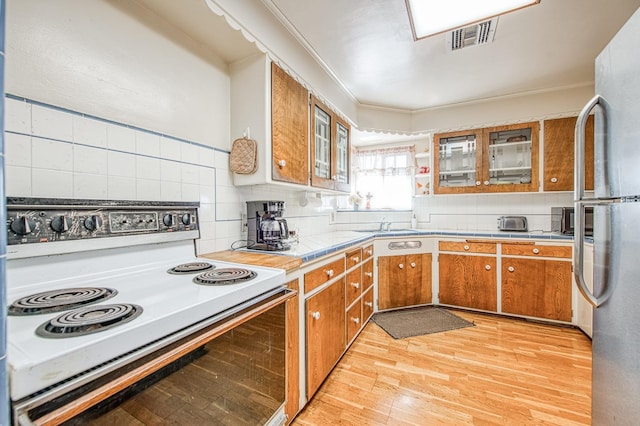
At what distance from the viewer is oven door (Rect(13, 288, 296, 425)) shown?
20.0 inches

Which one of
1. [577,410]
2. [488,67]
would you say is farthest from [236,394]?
[488,67]

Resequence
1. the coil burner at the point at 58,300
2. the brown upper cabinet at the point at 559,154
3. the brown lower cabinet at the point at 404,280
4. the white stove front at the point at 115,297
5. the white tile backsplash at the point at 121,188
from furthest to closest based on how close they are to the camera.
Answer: the brown lower cabinet at the point at 404,280, the brown upper cabinet at the point at 559,154, the white tile backsplash at the point at 121,188, the coil burner at the point at 58,300, the white stove front at the point at 115,297

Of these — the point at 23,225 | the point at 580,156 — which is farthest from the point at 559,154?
the point at 23,225

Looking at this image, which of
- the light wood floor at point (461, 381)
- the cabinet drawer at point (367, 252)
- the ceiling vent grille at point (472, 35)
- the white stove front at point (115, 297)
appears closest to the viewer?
the white stove front at point (115, 297)

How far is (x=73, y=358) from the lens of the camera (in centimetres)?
50

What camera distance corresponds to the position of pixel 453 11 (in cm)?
161

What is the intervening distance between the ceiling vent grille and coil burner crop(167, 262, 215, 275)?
7.06 feet

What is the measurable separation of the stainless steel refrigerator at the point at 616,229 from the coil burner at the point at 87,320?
148 centimetres

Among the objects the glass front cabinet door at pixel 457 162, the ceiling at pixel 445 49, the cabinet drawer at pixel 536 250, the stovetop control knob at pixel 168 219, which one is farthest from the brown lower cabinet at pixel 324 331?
the glass front cabinet door at pixel 457 162

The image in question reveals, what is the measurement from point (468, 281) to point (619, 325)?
6.55 feet

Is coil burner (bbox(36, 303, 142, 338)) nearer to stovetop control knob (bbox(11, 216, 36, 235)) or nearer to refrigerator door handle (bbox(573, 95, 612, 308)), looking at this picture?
stovetop control knob (bbox(11, 216, 36, 235))

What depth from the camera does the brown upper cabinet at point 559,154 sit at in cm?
264

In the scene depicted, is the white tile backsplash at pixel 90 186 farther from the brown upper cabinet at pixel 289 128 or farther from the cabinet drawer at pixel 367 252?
the cabinet drawer at pixel 367 252

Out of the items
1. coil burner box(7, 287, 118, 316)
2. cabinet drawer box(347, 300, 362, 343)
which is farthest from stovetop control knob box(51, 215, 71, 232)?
cabinet drawer box(347, 300, 362, 343)
